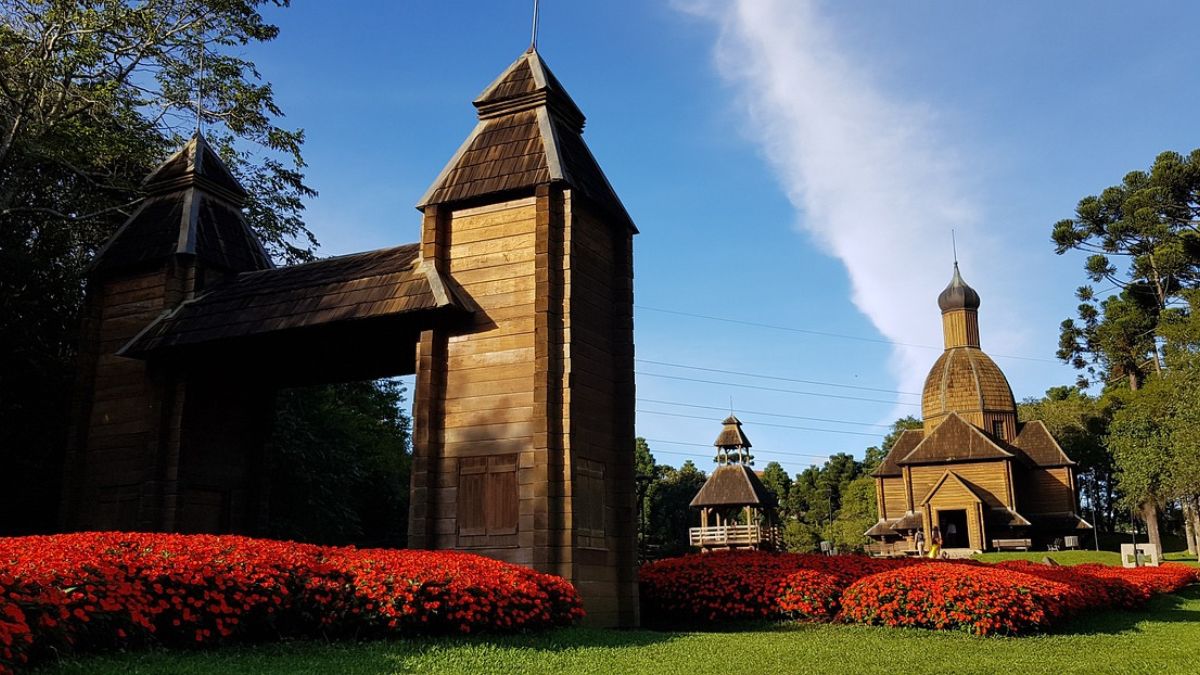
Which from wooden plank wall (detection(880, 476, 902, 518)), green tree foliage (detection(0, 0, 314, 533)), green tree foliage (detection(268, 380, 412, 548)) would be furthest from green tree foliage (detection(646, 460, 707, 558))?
green tree foliage (detection(0, 0, 314, 533))

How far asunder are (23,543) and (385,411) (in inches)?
1240

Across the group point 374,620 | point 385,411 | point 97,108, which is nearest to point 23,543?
point 374,620

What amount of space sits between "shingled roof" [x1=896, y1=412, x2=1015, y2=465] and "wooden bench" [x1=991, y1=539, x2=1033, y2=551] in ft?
14.9

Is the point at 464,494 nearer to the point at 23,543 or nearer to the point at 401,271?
the point at 401,271

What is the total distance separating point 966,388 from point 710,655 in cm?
4884

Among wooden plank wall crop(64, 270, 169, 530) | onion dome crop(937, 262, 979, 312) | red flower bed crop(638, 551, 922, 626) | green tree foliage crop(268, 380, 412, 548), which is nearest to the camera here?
red flower bed crop(638, 551, 922, 626)

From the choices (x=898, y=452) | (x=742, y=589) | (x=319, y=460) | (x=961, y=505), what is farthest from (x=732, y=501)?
(x=742, y=589)

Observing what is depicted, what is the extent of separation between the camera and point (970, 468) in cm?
4919

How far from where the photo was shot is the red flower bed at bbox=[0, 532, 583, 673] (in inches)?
296

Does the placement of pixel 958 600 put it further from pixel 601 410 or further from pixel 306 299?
pixel 306 299

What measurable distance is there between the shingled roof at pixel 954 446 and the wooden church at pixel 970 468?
0.17 feet

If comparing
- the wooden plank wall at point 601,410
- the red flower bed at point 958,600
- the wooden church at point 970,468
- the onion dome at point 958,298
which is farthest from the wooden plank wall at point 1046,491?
the wooden plank wall at point 601,410

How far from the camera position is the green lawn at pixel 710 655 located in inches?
314

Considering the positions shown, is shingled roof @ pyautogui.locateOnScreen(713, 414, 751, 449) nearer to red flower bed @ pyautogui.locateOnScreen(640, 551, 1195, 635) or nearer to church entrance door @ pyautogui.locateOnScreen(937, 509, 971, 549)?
church entrance door @ pyautogui.locateOnScreen(937, 509, 971, 549)
